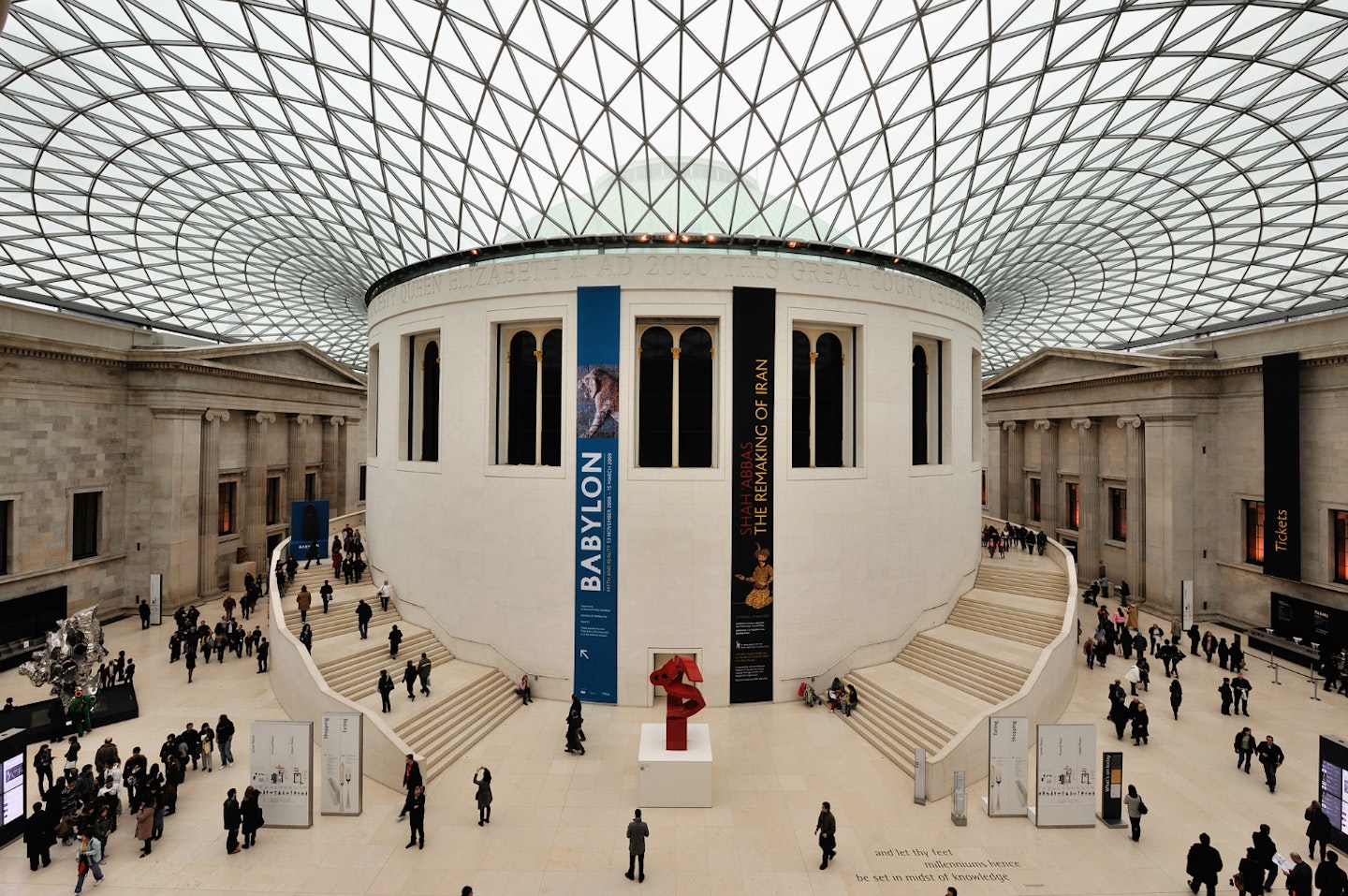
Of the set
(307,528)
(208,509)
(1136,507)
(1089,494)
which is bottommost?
(307,528)

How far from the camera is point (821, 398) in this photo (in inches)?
840

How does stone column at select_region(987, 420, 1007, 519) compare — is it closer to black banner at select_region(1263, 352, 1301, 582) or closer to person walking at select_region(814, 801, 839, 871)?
black banner at select_region(1263, 352, 1301, 582)

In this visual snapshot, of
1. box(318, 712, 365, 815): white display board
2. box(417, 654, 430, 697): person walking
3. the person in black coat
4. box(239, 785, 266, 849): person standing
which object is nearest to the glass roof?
box(417, 654, 430, 697): person walking

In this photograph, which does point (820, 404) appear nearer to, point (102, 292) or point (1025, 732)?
point (1025, 732)

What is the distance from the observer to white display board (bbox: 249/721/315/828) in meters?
12.9

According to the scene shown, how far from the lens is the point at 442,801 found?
550 inches

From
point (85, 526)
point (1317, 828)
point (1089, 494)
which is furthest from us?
point (1089, 494)

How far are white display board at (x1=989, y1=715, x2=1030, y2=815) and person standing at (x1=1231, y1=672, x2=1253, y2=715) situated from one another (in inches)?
409

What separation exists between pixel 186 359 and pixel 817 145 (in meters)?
31.1

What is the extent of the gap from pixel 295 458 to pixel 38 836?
30765mm

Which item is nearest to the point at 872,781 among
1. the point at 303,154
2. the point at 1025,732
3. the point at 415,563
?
the point at 1025,732

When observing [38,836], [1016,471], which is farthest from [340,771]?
[1016,471]

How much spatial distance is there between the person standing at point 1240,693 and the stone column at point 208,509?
143ft

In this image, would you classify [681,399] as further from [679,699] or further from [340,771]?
[340,771]
